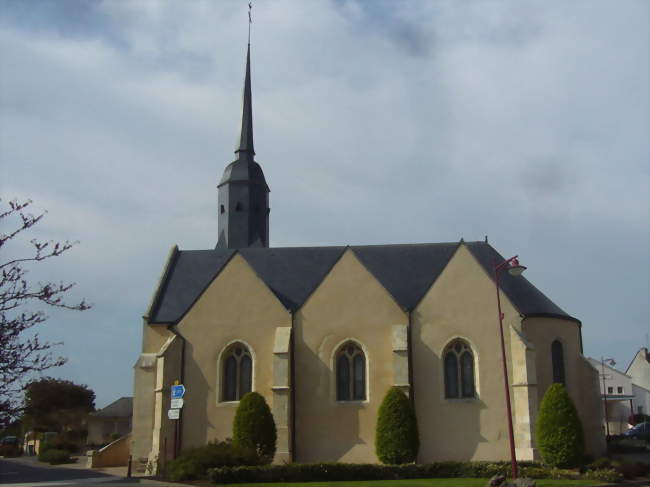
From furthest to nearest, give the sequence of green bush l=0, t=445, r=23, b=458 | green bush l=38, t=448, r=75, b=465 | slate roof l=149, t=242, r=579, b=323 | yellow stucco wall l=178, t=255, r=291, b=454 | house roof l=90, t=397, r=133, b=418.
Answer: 1. house roof l=90, t=397, r=133, b=418
2. green bush l=0, t=445, r=23, b=458
3. green bush l=38, t=448, r=75, b=465
4. slate roof l=149, t=242, r=579, b=323
5. yellow stucco wall l=178, t=255, r=291, b=454

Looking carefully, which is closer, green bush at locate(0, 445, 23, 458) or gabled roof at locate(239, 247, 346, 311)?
gabled roof at locate(239, 247, 346, 311)

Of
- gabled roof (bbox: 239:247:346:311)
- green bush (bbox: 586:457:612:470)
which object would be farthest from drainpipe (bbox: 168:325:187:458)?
green bush (bbox: 586:457:612:470)

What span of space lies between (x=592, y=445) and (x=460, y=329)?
7440 millimetres

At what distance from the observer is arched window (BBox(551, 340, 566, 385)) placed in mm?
30062

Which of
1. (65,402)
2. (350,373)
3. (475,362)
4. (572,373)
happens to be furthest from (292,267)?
(65,402)

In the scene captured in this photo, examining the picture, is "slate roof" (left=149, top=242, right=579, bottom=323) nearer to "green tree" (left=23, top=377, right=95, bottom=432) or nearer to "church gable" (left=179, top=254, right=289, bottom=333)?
"church gable" (left=179, top=254, right=289, bottom=333)

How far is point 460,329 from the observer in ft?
97.5

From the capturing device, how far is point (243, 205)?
3791cm

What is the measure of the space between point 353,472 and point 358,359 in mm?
7017

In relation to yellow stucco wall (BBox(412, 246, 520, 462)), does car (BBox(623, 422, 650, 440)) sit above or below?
below

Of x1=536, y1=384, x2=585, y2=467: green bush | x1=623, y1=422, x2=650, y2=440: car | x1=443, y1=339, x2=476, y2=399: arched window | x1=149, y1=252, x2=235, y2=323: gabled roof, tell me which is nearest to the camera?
x1=536, y1=384, x2=585, y2=467: green bush

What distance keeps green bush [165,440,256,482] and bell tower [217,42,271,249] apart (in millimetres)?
14598

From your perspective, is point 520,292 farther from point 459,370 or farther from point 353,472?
point 353,472

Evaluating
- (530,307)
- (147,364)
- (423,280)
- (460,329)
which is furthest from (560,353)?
(147,364)
